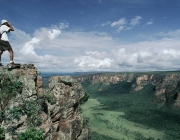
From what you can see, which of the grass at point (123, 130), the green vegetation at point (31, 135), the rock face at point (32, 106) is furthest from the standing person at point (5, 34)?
the grass at point (123, 130)

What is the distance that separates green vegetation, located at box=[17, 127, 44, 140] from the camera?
54.1 feet

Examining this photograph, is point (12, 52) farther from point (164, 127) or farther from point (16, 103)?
point (164, 127)

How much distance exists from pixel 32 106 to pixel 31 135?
8.58ft

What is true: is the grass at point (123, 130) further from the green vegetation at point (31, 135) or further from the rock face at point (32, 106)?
the green vegetation at point (31, 135)

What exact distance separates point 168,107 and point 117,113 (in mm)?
48029

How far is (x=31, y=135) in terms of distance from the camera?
1670cm

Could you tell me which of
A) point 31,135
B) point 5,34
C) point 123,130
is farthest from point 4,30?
point 123,130

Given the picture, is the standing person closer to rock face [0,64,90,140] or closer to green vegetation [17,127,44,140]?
rock face [0,64,90,140]

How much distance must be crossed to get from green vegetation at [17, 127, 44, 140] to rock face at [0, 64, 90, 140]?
421 mm

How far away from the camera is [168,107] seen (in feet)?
604

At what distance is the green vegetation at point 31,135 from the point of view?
16.5 metres

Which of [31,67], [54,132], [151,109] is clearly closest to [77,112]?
[54,132]

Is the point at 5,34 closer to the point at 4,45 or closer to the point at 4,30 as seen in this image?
the point at 4,30

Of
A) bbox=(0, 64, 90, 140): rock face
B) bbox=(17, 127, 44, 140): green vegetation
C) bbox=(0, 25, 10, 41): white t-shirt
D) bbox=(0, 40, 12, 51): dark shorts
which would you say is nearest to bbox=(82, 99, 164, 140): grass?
bbox=(0, 64, 90, 140): rock face
